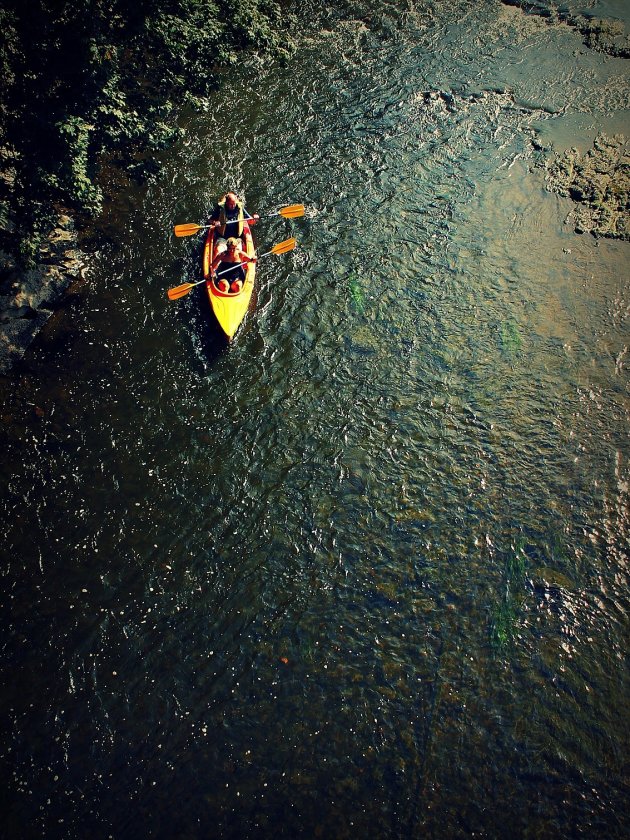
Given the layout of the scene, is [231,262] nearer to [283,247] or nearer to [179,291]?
[283,247]

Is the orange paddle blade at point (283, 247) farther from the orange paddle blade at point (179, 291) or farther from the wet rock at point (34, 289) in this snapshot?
the wet rock at point (34, 289)

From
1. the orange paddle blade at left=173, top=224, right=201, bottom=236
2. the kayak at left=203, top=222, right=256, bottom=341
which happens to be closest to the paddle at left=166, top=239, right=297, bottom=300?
the kayak at left=203, top=222, right=256, bottom=341

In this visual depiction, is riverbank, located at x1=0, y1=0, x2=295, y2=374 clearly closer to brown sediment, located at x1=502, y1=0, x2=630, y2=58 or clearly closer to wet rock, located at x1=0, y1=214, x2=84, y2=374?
wet rock, located at x1=0, y1=214, x2=84, y2=374

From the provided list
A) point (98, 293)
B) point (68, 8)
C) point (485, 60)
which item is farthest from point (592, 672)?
point (485, 60)

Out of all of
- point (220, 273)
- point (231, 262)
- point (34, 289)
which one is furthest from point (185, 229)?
point (34, 289)

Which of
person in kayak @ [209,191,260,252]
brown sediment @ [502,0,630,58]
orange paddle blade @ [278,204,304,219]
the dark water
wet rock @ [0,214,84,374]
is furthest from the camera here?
brown sediment @ [502,0,630,58]

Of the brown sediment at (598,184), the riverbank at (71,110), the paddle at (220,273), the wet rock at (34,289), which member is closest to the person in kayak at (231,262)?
the paddle at (220,273)
